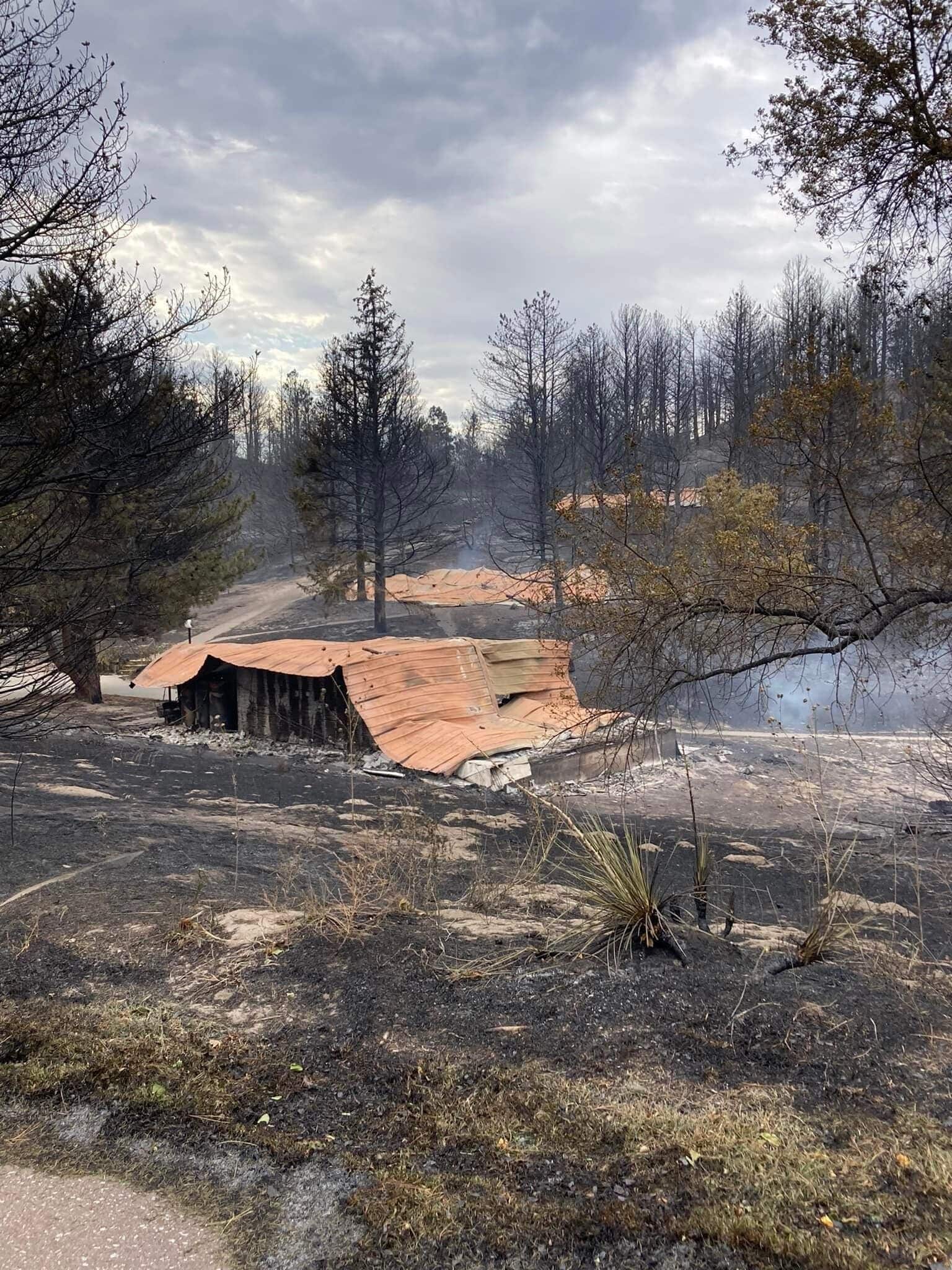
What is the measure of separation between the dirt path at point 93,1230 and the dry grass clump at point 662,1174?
590 mm

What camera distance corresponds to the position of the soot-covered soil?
2.61m

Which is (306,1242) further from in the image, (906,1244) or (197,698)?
(197,698)

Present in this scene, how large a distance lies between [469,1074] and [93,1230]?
1.50 m

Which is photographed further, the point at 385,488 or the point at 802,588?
the point at 385,488

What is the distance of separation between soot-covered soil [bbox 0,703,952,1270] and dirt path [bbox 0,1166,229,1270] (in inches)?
3.3

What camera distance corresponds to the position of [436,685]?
663 inches

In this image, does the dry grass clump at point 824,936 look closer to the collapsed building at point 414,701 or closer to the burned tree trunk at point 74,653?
the burned tree trunk at point 74,653

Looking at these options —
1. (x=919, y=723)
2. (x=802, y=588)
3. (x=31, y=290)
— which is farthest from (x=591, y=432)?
(x=31, y=290)

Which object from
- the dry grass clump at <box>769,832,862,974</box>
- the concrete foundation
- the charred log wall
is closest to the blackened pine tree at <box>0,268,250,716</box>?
the dry grass clump at <box>769,832,862,974</box>

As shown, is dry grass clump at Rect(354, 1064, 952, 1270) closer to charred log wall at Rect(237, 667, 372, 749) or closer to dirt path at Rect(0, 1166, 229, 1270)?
dirt path at Rect(0, 1166, 229, 1270)

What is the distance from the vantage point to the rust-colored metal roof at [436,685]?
15.4m

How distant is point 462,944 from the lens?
5.18 meters

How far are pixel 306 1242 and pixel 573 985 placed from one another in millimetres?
2017

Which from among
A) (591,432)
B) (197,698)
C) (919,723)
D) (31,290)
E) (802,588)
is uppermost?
(591,432)
